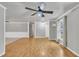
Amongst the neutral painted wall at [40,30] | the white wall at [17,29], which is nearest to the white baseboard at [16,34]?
the white wall at [17,29]

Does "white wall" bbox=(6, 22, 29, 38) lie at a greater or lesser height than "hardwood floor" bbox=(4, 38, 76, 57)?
greater

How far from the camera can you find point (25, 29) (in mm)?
16141

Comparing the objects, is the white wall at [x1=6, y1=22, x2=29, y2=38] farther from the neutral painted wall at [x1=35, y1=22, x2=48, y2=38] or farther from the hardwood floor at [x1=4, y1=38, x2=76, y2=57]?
the hardwood floor at [x1=4, y1=38, x2=76, y2=57]

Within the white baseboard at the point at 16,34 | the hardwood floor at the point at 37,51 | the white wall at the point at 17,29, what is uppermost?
the white wall at the point at 17,29

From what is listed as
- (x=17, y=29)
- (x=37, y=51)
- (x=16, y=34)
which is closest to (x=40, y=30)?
(x=17, y=29)

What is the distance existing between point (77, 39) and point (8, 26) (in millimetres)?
12006

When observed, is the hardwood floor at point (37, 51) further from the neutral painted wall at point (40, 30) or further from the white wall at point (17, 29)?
the neutral painted wall at point (40, 30)

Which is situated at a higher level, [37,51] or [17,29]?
[17,29]

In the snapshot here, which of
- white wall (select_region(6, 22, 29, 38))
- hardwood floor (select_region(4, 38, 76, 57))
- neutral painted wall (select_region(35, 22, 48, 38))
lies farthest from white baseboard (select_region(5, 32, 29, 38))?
hardwood floor (select_region(4, 38, 76, 57))

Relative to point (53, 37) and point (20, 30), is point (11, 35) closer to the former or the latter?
point (20, 30)

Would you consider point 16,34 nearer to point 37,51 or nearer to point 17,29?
point 17,29

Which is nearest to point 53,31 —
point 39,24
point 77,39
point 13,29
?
point 39,24

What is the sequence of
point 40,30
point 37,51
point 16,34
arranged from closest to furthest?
point 37,51
point 16,34
point 40,30

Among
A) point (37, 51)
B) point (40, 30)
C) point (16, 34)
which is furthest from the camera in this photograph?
point (40, 30)
